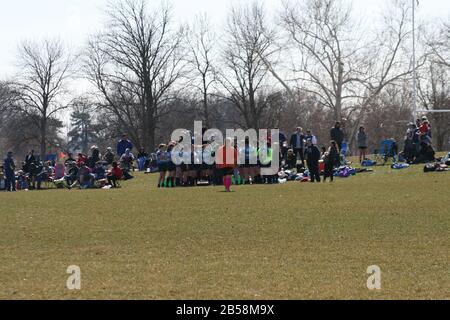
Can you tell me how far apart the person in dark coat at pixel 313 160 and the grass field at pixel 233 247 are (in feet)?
20.7

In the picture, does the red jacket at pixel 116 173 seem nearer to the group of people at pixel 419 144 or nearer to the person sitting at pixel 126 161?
the person sitting at pixel 126 161

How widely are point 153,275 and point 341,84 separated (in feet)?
176

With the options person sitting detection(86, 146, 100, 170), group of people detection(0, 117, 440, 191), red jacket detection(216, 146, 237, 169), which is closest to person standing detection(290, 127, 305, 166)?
group of people detection(0, 117, 440, 191)

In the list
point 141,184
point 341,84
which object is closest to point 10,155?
point 141,184

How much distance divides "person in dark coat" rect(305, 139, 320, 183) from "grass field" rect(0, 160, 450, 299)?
6321mm

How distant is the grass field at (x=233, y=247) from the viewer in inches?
358

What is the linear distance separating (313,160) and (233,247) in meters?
17.6

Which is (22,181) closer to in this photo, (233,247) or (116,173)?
(116,173)

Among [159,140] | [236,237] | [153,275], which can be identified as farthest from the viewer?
[159,140]

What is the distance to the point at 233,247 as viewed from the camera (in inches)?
498

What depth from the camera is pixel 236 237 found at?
13922 millimetres

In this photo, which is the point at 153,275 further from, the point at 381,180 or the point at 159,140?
the point at 159,140

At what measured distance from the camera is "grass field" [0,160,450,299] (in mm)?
9102
